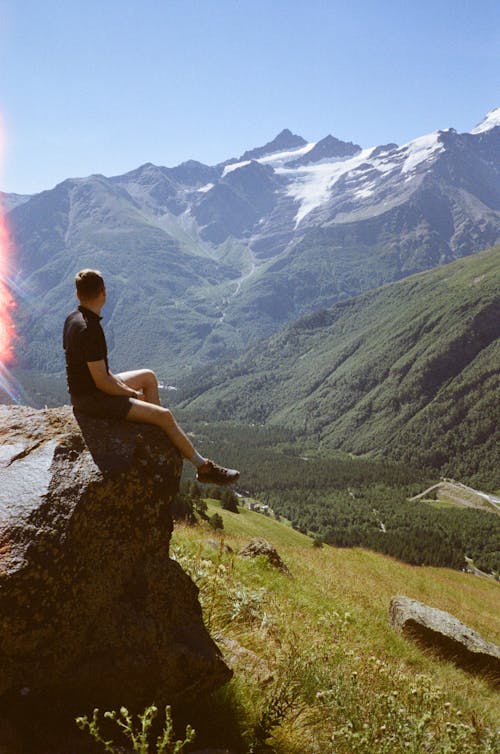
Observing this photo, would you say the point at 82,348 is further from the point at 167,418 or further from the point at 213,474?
the point at 213,474

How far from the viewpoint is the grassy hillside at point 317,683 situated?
19.1ft

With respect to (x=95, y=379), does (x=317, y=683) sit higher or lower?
lower

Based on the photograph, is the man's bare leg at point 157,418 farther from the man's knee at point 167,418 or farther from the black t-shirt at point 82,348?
the black t-shirt at point 82,348

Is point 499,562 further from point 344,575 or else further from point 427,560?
point 344,575

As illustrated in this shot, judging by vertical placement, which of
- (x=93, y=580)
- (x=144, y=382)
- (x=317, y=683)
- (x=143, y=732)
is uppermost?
(x=144, y=382)

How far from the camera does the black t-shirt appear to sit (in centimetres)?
821

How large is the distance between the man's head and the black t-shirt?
8.4 inches

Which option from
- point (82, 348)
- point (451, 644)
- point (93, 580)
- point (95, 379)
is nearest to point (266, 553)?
point (451, 644)

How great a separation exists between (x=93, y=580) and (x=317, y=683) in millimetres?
3581

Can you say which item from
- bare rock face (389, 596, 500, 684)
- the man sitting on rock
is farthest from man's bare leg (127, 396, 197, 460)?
bare rock face (389, 596, 500, 684)

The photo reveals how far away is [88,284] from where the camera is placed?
336 inches

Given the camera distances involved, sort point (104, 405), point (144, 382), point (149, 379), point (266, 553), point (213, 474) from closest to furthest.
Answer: point (104, 405)
point (213, 474)
point (144, 382)
point (149, 379)
point (266, 553)

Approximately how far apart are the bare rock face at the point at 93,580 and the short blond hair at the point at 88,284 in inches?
90.6

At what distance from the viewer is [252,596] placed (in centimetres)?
929
